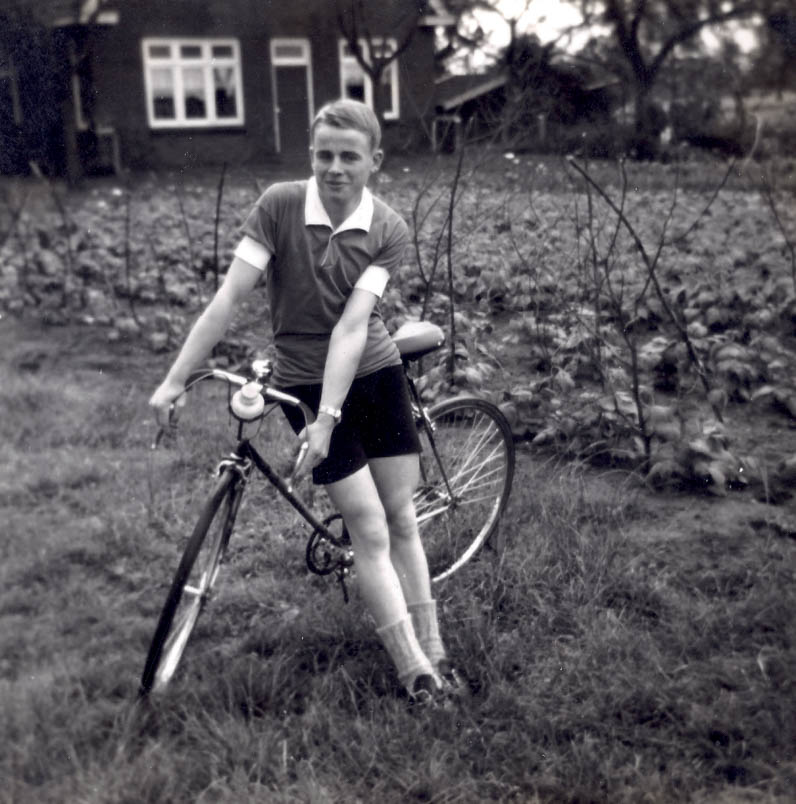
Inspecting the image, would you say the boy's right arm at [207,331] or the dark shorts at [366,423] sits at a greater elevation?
the boy's right arm at [207,331]

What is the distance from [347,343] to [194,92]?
1280 cm

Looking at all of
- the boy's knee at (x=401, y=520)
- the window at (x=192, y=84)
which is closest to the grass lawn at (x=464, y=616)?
the boy's knee at (x=401, y=520)

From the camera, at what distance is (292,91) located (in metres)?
9.70

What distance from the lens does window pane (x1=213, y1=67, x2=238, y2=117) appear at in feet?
43.6

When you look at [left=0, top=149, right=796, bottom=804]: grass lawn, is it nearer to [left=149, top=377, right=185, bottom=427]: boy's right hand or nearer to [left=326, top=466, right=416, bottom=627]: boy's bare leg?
[left=326, top=466, right=416, bottom=627]: boy's bare leg

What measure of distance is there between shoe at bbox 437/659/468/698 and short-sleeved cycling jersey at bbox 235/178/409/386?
0.92 metres

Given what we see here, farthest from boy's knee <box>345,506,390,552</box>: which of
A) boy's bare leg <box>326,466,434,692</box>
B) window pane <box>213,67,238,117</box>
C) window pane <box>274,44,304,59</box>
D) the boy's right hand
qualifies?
window pane <box>213,67,238,117</box>

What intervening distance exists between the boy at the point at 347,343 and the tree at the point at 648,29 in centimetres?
390

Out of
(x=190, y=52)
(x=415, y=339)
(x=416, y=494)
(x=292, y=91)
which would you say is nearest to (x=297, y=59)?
(x=292, y=91)

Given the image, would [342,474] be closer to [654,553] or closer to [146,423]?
[654,553]

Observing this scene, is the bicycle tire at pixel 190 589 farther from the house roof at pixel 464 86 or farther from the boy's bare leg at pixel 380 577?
the house roof at pixel 464 86

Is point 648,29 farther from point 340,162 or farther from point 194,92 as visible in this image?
point 340,162

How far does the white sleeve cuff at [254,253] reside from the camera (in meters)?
2.67

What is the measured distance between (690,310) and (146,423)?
3213mm
